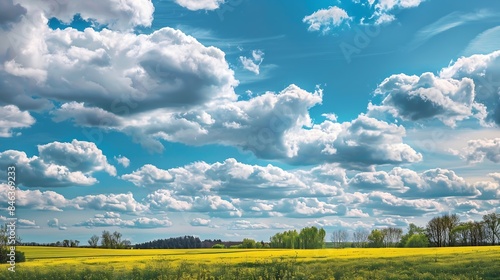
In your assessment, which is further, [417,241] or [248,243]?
[248,243]

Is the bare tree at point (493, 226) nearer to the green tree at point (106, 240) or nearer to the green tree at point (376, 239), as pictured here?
the green tree at point (376, 239)

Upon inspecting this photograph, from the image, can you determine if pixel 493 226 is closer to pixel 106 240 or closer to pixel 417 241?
pixel 417 241

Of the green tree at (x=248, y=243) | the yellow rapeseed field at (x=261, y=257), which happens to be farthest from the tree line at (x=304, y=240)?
the yellow rapeseed field at (x=261, y=257)

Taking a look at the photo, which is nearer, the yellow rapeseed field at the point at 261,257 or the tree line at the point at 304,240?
the yellow rapeseed field at the point at 261,257

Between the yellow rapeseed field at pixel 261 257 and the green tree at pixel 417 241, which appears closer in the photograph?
the yellow rapeseed field at pixel 261 257

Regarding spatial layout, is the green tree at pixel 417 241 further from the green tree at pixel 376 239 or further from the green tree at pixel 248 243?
the green tree at pixel 248 243

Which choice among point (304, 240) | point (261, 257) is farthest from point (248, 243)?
point (261, 257)

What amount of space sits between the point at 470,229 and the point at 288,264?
376ft

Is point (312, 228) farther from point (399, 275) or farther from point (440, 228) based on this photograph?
point (399, 275)

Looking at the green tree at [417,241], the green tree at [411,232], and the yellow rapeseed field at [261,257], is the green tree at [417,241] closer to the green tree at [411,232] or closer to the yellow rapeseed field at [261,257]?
the green tree at [411,232]

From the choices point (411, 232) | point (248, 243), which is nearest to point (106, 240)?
point (248, 243)

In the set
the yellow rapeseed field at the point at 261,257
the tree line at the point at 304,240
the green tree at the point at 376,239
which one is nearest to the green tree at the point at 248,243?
the tree line at the point at 304,240

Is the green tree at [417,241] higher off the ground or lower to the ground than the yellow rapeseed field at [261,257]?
lower

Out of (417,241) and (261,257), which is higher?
(261,257)
